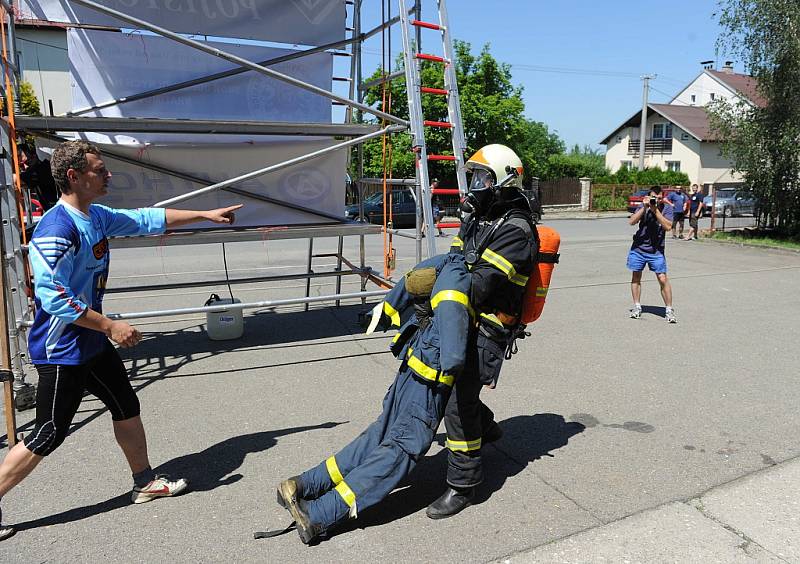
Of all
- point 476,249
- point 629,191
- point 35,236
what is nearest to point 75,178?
point 35,236

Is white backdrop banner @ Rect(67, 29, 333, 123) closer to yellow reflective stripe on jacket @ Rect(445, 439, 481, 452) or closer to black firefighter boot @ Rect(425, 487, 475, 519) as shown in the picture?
yellow reflective stripe on jacket @ Rect(445, 439, 481, 452)

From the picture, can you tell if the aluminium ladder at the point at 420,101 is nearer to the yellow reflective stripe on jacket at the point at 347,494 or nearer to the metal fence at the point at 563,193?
the yellow reflective stripe on jacket at the point at 347,494

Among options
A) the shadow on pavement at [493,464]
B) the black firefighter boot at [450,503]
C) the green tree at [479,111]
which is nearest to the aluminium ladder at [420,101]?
the shadow on pavement at [493,464]

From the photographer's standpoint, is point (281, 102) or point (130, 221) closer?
point (130, 221)

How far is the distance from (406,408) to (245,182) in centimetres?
424

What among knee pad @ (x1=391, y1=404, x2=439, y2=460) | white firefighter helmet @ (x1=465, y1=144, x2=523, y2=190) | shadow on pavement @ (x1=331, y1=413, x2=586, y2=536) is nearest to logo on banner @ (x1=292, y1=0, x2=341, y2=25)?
white firefighter helmet @ (x1=465, y1=144, x2=523, y2=190)

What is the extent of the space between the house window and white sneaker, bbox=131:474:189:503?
49.9 m

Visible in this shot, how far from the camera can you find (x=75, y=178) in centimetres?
313

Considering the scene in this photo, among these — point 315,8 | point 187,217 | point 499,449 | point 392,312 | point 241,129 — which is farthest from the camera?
point 315,8

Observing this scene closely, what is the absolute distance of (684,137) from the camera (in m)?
45.1

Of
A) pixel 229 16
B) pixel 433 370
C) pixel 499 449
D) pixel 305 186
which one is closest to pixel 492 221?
pixel 433 370

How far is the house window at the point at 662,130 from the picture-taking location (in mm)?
46781

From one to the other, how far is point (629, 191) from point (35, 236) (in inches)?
1407

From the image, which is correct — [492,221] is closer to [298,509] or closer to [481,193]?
[481,193]
